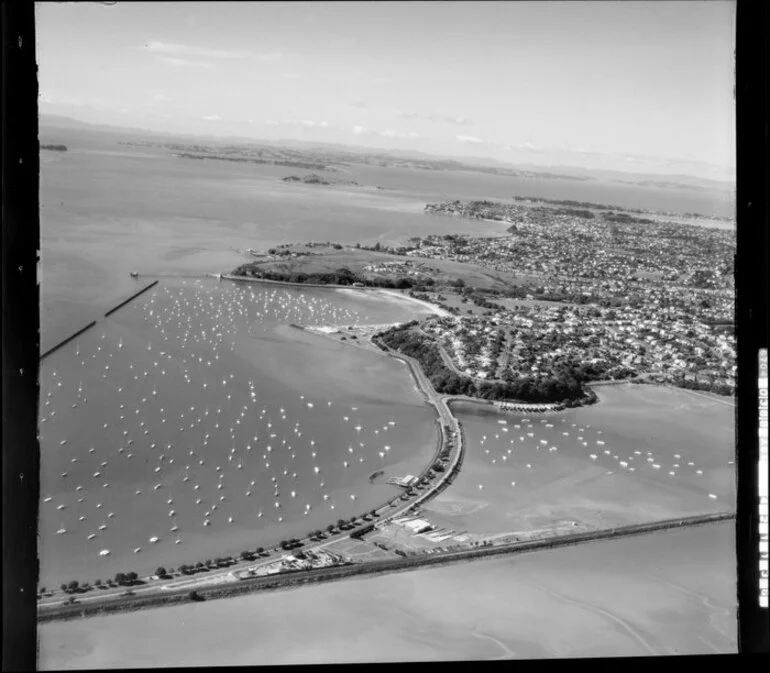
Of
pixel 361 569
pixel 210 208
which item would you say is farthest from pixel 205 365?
pixel 361 569

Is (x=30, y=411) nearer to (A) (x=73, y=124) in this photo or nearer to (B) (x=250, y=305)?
(A) (x=73, y=124)

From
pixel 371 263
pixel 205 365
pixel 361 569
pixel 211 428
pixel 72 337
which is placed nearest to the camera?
pixel 361 569

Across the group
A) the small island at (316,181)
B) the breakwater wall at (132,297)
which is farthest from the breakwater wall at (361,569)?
the small island at (316,181)

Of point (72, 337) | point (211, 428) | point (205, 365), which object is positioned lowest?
point (211, 428)

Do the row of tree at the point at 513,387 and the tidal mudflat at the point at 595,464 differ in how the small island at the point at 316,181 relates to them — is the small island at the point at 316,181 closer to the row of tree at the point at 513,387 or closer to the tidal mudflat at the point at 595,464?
the row of tree at the point at 513,387

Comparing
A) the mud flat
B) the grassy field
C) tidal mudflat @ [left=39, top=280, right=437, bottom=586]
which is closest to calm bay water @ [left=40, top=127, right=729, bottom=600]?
tidal mudflat @ [left=39, top=280, right=437, bottom=586]

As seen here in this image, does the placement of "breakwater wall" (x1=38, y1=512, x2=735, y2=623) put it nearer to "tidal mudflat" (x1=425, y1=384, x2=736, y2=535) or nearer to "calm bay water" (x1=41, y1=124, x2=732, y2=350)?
"tidal mudflat" (x1=425, y1=384, x2=736, y2=535)

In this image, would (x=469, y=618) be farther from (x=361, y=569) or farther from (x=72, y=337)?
(x=72, y=337)
